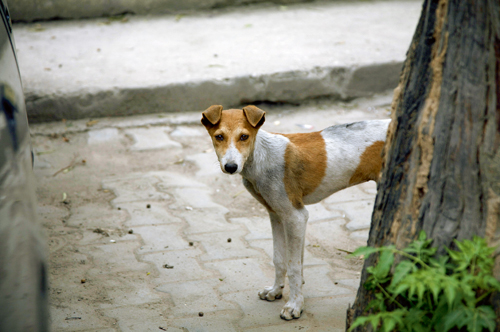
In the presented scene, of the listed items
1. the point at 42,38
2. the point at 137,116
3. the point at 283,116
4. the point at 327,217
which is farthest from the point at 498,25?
the point at 42,38

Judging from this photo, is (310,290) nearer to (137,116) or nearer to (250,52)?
(137,116)

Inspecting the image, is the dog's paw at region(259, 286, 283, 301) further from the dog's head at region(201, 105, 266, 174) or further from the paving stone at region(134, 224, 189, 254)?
the dog's head at region(201, 105, 266, 174)

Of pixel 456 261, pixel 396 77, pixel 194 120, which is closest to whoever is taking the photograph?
pixel 456 261

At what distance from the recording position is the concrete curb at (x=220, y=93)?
21.6 feet

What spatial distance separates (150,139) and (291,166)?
3318mm

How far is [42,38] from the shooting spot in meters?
8.11

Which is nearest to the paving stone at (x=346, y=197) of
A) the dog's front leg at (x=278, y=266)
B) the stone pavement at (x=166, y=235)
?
the stone pavement at (x=166, y=235)

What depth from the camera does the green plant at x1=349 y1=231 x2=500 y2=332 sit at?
2105mm

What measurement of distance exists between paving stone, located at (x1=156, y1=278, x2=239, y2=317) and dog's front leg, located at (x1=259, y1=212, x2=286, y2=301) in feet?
0.87

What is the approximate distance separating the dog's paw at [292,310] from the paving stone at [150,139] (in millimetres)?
3188

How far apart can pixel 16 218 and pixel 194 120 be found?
175 inches

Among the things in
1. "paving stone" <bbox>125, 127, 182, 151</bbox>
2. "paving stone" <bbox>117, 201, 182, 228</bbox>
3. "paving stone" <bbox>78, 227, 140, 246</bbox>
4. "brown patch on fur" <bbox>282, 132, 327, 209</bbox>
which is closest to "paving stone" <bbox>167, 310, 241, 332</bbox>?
"brown patch on fur" <bbox>282, 132, 327, 209</bbox>

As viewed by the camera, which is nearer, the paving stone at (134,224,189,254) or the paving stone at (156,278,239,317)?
the paving stone at (156,278,239,317)

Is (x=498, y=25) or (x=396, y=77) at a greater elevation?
(x=498, y=25)
